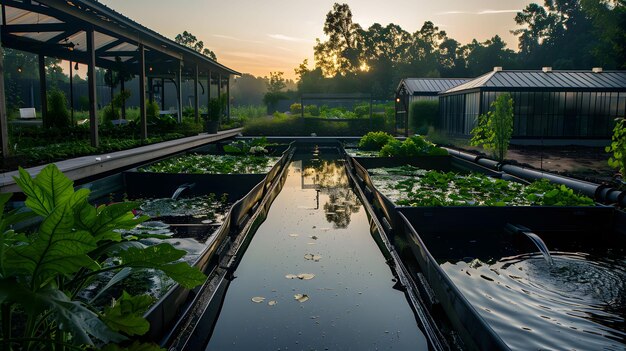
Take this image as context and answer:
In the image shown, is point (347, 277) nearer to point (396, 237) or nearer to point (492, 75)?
point (396, 237)

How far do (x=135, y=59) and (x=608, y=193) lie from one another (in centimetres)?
1690

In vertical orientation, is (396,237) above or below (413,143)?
below

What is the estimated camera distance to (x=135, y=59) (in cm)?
1897

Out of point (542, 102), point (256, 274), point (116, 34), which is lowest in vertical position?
point (256, 274)

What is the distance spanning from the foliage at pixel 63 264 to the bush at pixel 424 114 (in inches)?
921

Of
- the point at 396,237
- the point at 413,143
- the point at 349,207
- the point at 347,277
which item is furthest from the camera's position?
the point at 413,143

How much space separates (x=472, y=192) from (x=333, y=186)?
3329mm

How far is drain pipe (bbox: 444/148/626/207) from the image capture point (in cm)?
679

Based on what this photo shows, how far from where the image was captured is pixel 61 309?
4.06ft

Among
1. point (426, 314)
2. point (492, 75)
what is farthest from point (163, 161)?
point (492, 75)

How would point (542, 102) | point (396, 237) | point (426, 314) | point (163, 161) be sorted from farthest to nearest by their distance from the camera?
point (542, 102) → point (163, 161) → point (396, 237) → point (426, 314)

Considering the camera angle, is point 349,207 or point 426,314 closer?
point 426,314

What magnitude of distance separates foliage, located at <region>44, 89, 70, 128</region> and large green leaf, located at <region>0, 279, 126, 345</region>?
607 inches

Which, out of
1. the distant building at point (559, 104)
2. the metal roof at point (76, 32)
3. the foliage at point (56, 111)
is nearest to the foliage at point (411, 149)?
the distant building at point (559, 104)
